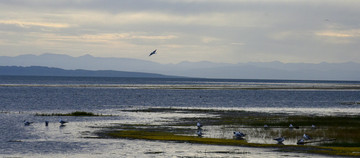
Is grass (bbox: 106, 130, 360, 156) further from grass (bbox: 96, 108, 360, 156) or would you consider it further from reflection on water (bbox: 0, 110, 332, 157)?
reflection on water (bbox: 0, 110, 332, 157)

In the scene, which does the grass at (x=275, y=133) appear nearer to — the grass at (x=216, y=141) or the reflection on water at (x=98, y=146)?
the grass at (x=216, y=141)

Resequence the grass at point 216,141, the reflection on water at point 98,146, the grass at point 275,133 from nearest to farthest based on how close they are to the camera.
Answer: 1. the reflection on water at point 98,146
2. the grass at point 216,141
3. the grass at point 275,133

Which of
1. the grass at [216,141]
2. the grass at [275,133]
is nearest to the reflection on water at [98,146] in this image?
the grass at [216,141]

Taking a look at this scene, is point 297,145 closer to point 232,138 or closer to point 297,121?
point 232,138

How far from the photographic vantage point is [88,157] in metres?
32.8

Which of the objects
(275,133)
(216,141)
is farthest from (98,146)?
(275,133)

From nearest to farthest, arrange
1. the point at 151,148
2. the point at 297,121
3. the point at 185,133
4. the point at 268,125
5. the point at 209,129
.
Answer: the point at 151,148
the point at 185,133
the point at 209,129
the point at 268,125
the point at 297,121

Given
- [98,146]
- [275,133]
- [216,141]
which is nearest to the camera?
[98,146]

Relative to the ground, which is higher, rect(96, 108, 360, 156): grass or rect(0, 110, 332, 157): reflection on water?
rect(96, 108, 360, 156): grass

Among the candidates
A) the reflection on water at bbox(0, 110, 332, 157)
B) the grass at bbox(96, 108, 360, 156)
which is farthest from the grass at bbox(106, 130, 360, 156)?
the reflection on water at bbox(0, 110, 332, 157)

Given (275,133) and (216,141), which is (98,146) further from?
(275,133)

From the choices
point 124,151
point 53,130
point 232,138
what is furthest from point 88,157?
point 53,130

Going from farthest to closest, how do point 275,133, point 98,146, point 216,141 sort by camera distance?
point 275,133 → point 216,141 → point 98,146

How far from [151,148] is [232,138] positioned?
7.63 meters
